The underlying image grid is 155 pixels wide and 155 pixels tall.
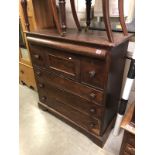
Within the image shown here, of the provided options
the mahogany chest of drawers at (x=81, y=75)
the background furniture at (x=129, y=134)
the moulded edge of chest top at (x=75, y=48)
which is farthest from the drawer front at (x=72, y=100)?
the moulded edge of chest top at (x=75, y=48)

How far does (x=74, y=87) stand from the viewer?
129 cm

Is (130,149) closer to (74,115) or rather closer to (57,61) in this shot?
(74,115)

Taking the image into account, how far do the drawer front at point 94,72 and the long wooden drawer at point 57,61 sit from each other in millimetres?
65

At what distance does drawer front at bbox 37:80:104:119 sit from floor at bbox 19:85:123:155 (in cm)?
33

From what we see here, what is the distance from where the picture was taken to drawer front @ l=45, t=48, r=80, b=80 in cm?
116

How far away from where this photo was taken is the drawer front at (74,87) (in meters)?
1.16

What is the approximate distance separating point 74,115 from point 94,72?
2.14ft

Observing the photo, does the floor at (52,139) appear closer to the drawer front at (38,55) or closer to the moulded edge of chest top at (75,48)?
the drawer front at (38,55)

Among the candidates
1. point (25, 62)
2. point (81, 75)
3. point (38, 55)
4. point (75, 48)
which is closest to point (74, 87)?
point (81, 75)
